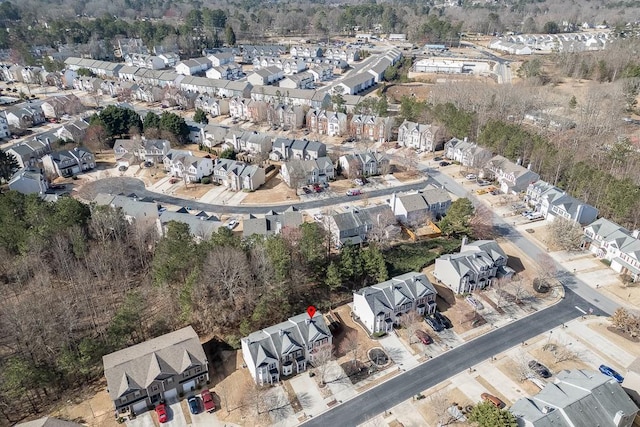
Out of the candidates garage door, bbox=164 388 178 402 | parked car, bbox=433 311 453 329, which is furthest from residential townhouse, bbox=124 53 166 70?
parked car, bbox=433 311 453 329

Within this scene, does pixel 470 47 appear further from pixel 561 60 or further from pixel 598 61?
pixel 598 61

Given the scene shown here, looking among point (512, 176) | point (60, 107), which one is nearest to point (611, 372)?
point (512, 176)

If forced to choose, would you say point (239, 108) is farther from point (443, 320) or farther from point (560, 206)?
point (443, 320)

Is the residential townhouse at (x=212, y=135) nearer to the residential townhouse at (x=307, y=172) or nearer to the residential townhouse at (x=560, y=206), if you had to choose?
the residential townhouse at (x=307, y=172)

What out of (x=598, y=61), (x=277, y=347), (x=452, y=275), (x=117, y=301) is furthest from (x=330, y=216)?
(x=598, y=61)

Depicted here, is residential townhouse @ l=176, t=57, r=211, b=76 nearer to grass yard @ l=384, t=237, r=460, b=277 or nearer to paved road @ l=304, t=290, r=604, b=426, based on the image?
grass yard @ l=384, t=237, r=460, b=277

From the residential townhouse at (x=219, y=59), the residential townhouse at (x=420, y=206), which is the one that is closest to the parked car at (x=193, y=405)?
the residential townhouse at (x=420, y=206)
